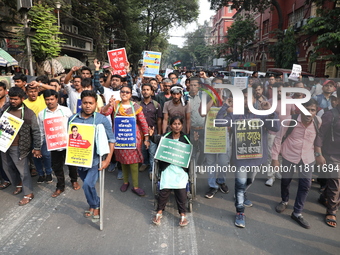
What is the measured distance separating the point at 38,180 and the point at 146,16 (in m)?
27.6

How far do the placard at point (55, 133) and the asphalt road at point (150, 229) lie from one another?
2.95 ft

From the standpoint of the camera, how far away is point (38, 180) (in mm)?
4789

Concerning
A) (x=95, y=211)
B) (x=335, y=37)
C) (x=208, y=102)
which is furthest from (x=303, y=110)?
(x=335, y=37)

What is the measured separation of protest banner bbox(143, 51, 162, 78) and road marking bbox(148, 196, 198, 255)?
17.7 feet

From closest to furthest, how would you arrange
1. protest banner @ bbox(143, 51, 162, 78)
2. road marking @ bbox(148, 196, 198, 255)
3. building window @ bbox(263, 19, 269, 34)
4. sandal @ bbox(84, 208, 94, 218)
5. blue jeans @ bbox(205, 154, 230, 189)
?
1. road marking @ bbox(148, 196, 198, 255)
2. sandal @ bbox(84, 208, 94, 218)
3. blue jeans @ bbox(205, 154, 230, 189)
4. protest banner @ bbox(143, 51, 162, 78)
5. building window @ bbox(263, 19, 269, 34)

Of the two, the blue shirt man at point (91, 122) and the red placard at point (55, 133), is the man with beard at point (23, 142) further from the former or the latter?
the blue shirt man at point (91, 122)

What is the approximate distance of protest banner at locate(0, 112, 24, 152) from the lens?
3799 millimetres

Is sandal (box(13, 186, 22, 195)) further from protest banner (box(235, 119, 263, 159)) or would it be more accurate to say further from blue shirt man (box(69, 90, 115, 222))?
protest banner (box(235, 119, 263, 159))

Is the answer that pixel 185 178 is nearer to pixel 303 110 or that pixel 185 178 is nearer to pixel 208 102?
pixel 208 102

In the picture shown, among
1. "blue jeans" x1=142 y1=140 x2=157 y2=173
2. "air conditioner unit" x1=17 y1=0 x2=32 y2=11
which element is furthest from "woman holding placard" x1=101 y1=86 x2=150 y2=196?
"air conditioner unit" x1=17 y1=0 x2=32 y2=11

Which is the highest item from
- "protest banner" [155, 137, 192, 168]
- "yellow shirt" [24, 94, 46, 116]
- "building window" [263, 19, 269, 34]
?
"building window" [263, 19, 269, 34]

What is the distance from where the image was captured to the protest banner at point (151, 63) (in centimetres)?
829

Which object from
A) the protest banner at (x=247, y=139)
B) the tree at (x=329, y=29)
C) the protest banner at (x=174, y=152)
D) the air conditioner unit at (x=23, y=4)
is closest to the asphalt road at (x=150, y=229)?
the protest banner at (x=174, y=152)

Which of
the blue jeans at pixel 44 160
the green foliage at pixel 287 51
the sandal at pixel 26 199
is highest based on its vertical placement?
the green foliage at pixel 287 51
